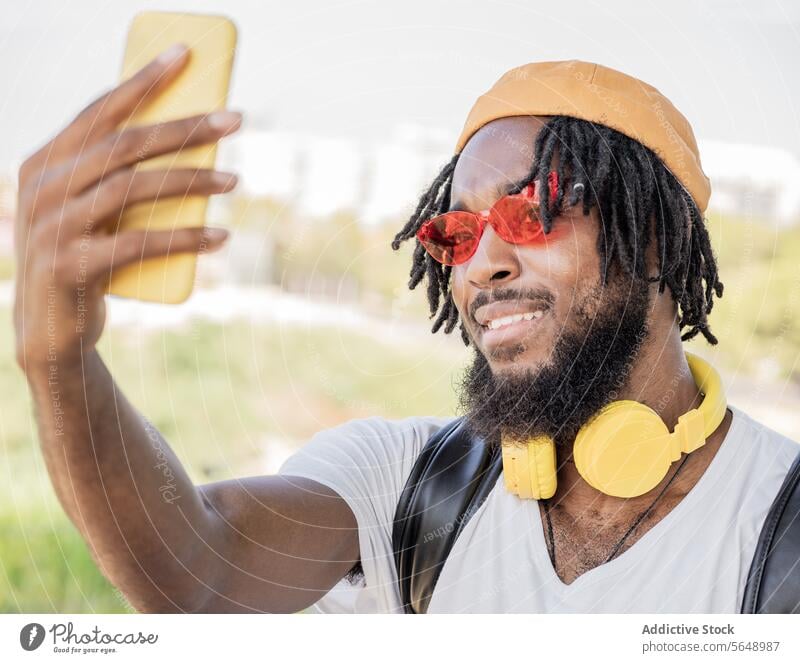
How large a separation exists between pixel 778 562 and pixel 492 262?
18.7 inches

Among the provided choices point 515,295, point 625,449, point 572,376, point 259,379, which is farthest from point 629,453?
point 259,379

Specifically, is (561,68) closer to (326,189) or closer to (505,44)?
(505,44)

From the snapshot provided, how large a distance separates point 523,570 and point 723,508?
0.25 m

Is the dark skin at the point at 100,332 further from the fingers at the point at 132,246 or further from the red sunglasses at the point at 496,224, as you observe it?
the red sunglasses at the point at 496,224

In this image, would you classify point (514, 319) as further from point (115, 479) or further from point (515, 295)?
point (115, 479)

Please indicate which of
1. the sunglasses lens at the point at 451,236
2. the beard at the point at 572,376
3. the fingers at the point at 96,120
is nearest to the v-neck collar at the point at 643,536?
the beard at the point at 572,376

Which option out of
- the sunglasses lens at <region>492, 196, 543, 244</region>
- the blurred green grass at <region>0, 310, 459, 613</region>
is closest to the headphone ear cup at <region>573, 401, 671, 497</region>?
the sunglasses lens at <region>492, 196, 543, 244</region>

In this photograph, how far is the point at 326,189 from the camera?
53.0 inches

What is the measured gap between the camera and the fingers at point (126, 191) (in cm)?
88

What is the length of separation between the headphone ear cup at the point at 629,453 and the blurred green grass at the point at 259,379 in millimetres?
314

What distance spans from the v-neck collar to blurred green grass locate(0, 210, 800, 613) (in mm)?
303

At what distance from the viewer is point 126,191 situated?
35.4 inches
